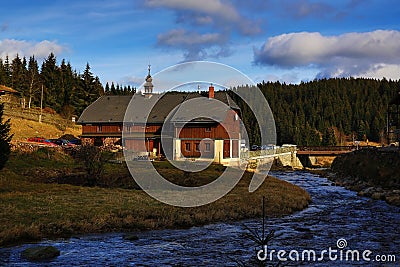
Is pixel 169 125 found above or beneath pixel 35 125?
beneath

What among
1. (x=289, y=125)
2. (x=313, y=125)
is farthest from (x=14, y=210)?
(x=313, y=125)

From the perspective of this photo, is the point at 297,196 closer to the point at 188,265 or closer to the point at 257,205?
the point at 257,205

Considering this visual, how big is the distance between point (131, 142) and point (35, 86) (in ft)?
125

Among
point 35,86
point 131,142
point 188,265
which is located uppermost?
point 35,86

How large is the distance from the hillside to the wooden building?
22.4 feet

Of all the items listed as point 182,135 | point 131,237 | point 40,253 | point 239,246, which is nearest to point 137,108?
point 182,135

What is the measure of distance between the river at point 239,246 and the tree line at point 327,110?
88259 millimetres

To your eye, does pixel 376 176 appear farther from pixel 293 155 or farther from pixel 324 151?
pixel 324 151

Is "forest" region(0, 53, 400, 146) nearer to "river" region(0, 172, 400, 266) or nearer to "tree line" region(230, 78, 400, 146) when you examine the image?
"tree line" region(230, 78, 400, 146)

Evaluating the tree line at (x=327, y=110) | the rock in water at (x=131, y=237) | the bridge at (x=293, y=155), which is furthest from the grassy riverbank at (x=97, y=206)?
the tree line at (x=327, y=110)

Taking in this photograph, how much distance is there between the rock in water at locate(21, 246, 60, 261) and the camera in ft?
48.1

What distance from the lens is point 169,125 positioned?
193 feet

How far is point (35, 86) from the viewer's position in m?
88.8

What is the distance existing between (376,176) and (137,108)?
37.9m
